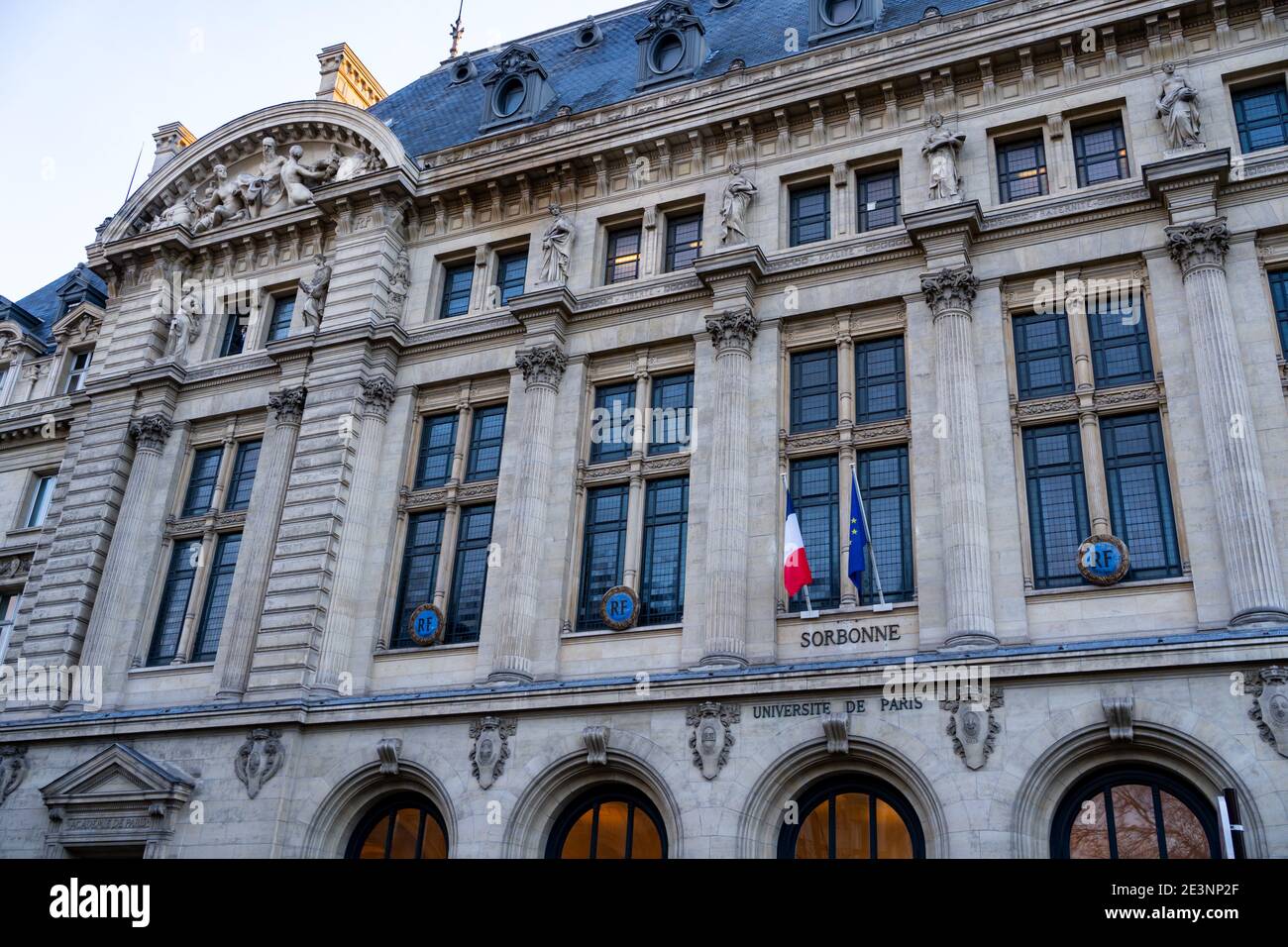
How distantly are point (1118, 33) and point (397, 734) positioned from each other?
23.3 meters

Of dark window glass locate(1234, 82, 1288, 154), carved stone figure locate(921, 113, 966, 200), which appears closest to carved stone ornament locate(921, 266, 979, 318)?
carved stone figure locate(921, 113, 966, 200)

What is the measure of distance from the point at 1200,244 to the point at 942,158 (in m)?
6.26

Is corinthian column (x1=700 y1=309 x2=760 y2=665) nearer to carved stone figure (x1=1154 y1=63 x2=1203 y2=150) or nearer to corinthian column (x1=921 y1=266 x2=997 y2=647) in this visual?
corinthian column (x1=921 y1=266 x2=997 y2=647)

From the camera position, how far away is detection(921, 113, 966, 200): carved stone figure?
2736 cm

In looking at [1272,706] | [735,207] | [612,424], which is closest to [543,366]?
[612,424]

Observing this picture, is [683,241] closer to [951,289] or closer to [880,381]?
[880,381]

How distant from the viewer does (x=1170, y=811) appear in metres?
21.0

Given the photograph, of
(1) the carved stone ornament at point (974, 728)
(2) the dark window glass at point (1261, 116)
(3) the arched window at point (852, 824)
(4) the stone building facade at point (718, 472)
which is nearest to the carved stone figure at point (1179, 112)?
(4) the stone building facade at point (718, 472)

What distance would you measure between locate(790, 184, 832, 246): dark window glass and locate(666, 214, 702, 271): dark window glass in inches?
101

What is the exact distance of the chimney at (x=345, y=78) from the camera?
42844 millimetres

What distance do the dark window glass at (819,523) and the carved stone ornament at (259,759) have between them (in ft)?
41.0

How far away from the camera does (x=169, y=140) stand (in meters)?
42.8
